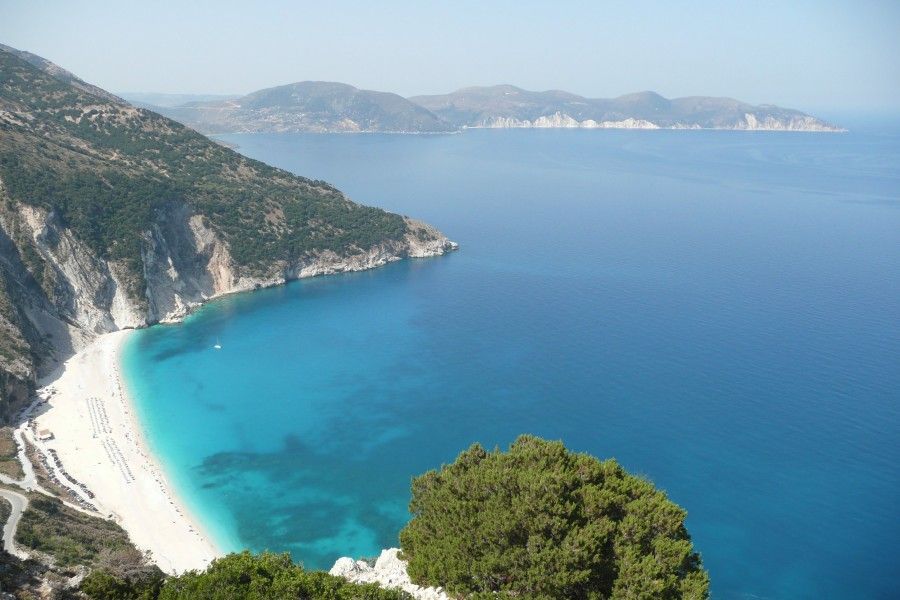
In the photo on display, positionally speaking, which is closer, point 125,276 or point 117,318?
point 117,318

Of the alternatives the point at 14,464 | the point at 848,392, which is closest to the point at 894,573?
the point at 848,392

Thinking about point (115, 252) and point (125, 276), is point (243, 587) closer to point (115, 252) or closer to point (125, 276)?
point (125, 276)

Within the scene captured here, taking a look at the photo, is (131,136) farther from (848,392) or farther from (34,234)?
(848,392)

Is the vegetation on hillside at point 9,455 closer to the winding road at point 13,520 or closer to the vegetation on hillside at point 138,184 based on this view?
the winding road at point 13,520

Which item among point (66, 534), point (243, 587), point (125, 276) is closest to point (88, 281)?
point (125, 276)

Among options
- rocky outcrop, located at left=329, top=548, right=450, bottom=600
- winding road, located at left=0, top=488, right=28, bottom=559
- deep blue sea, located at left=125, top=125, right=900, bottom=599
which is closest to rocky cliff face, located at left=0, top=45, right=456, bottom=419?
deep blue sea, located at left=125, top=125, right=900, bottom=599
